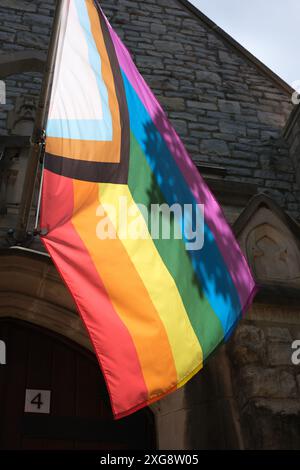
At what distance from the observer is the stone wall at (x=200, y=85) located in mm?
5648

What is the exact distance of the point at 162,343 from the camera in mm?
2197

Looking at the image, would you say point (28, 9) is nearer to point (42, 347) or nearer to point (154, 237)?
point (42, 347)

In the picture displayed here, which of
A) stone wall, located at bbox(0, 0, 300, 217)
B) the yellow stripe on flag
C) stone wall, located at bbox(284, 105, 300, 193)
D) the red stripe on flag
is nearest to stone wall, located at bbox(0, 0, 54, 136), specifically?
stone wall, located at bbox(0, 0, 300, 217)

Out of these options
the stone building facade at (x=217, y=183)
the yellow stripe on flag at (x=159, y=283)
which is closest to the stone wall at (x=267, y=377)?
the stone building facade at (x=217, y=183)

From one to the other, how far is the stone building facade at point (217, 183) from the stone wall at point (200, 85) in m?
0.02

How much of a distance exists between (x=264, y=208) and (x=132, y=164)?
1383 millimetres

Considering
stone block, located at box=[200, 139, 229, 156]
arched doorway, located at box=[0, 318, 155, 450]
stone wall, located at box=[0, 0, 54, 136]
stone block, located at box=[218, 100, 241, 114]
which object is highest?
stone wall, located at box=[0, 0, 54, 136]

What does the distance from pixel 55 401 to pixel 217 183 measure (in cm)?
196

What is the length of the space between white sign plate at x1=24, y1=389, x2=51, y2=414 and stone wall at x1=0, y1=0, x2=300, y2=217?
9.37 ft

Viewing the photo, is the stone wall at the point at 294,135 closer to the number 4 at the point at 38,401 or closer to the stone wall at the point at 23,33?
the stone wall at the point at 23,33

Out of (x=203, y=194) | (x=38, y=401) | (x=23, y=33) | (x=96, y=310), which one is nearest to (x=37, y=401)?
(x=38, y=401)

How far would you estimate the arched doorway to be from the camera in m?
3.30

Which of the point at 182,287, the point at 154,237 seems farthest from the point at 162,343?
the point at 154,237

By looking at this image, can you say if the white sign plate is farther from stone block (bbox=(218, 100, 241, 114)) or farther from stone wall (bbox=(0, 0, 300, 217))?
stone block (bbox=(218, 100, 241, 114))
